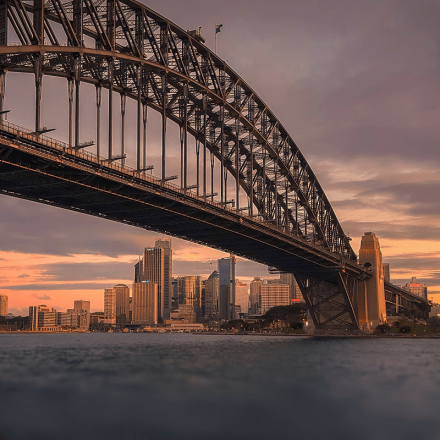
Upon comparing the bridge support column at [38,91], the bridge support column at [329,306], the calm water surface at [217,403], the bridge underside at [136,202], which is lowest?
the calm water surface at [217,403]

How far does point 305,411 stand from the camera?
32031 millimetres

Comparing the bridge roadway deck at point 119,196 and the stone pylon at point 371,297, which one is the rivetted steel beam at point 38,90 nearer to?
the bridge roadway deck at point 119,196

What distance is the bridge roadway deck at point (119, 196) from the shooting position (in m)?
47.2

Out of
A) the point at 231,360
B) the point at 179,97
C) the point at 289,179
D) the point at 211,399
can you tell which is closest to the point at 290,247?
the point at 289,179

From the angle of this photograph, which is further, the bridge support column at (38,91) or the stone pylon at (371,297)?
the stone pylon at (371,297)

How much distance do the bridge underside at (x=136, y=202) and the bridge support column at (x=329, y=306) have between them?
14.9m

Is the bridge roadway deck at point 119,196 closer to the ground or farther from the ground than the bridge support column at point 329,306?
farther from the ground

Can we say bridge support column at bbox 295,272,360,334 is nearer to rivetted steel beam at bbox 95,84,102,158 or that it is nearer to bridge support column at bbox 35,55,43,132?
rivetted steel beam at bbox 95,84,102,158

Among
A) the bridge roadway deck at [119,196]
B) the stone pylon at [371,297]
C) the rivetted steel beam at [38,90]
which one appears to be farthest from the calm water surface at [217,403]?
the stone pylon at [371,297]

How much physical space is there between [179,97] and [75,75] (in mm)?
26771

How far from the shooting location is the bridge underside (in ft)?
158

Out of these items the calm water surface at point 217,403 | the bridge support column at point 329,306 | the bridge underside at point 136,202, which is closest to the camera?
the calm water surface at point 217,403

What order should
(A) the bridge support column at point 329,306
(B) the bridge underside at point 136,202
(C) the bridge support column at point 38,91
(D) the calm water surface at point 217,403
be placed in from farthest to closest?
(A) the bridge support column at point 329,306 < (B) the bridge underside at point 136,202 < (C) the bridge support column at point 38,91 < (D) the calm water surface at point 217,403

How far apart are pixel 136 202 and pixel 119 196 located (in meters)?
3.25
